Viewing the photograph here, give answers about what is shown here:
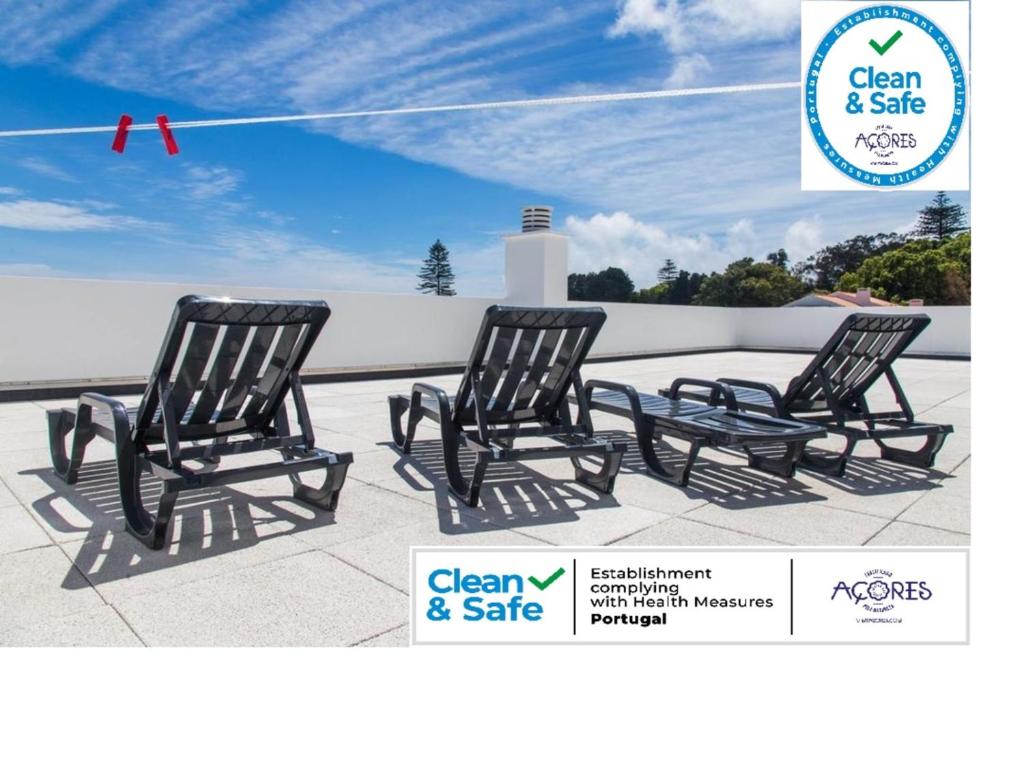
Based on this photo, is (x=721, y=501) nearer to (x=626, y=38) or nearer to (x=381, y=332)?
(x=626, y=38)

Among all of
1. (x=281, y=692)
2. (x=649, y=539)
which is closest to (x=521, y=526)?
(x=649, y=539)

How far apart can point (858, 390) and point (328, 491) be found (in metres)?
3.40

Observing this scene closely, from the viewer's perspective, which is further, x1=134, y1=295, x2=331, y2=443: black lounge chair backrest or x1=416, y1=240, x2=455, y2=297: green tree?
x1=416, y1=240, x2=455, y2=297: green tree

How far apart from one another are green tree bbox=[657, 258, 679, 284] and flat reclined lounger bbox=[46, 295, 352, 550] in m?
47.2

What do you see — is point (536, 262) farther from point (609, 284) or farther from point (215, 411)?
point (609, 284)

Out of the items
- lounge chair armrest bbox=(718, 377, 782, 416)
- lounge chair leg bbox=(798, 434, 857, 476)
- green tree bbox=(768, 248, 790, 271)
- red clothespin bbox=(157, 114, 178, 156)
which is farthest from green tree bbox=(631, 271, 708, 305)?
lounge chair leg bbox=(798, 434, 857, 476)

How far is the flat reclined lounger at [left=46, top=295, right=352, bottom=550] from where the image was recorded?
278 cm

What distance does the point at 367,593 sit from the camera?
226 cm

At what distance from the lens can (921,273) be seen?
113 ft

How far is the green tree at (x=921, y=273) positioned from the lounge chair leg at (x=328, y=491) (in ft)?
101

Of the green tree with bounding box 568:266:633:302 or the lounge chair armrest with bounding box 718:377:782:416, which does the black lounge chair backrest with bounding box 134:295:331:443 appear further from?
the green tree with bounding box 568:266:633:302

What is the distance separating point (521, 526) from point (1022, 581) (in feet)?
5.81

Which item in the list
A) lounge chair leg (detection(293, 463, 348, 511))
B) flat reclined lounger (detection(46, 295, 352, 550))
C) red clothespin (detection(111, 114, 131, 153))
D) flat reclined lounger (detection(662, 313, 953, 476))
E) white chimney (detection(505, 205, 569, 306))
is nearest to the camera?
flat reclined lounger (detection(46, 295, 352, 550))

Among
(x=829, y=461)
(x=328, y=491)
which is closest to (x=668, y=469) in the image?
(x=829, y=461)
